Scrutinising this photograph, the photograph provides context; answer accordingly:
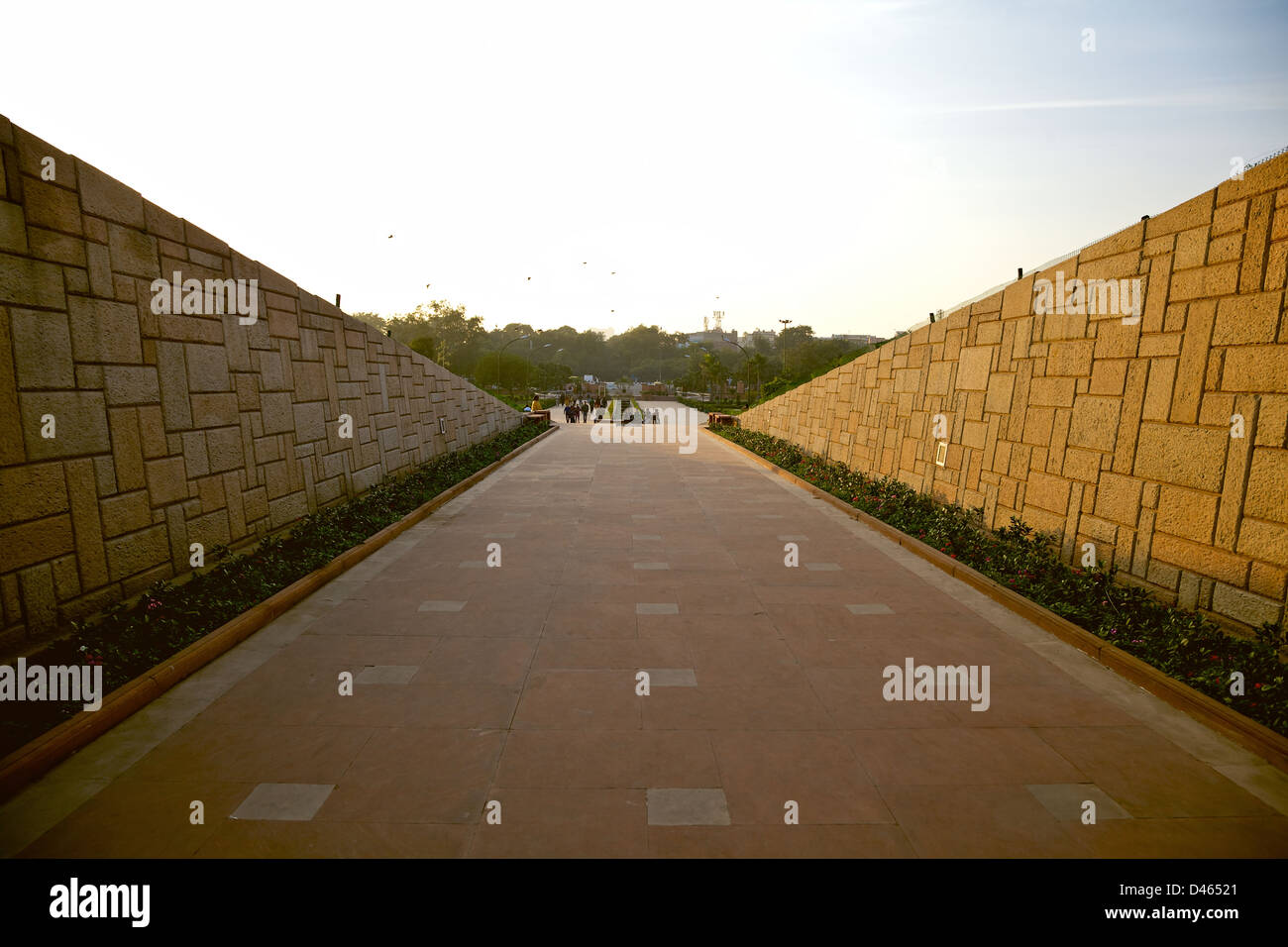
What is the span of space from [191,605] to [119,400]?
1981 mm

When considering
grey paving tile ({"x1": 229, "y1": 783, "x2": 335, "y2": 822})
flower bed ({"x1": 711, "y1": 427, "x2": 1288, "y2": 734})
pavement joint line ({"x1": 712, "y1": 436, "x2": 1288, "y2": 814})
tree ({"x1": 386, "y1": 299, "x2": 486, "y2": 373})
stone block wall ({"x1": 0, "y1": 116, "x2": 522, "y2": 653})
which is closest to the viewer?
grey paving tile ({"x1": 229, "y1": 783, "x2": 335, "y2": 822})

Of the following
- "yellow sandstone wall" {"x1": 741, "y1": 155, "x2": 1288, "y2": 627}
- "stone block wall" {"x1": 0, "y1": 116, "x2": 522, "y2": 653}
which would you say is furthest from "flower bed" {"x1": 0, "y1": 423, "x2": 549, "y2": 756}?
"yellow sandstone wall" {"x1": 741, "y1": 155, "x2": 1288, "y2": 627}

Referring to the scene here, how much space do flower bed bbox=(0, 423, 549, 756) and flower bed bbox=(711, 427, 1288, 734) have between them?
7915 mm

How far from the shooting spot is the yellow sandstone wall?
5.38 m

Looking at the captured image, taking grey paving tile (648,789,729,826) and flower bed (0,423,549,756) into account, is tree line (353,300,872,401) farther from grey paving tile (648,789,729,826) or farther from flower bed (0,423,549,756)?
grey paving tile (648,789,729,826)

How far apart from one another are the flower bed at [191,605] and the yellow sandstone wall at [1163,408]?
874cm

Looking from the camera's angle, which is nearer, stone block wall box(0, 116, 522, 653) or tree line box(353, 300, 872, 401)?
stone block wall box(0, 116, 522, 653)

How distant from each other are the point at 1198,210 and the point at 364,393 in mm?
11512

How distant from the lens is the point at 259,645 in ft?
19.1

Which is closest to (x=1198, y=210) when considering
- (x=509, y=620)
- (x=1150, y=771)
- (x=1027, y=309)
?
(x=1027, y=309)

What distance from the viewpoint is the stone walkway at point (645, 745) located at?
3.45 meters

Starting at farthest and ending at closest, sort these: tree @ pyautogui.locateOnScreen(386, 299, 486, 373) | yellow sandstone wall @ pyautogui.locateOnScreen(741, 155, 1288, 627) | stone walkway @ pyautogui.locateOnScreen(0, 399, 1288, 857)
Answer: tree @ pyautogui.locateOnScreen(386, 299, 486, 373), yellow sandstone wall @ pyautogui.locateOnScreen(741, 155, 1288, 627), stone walkway @ pyautogui.locateOnScreen(0, 399, 1288, 857)
